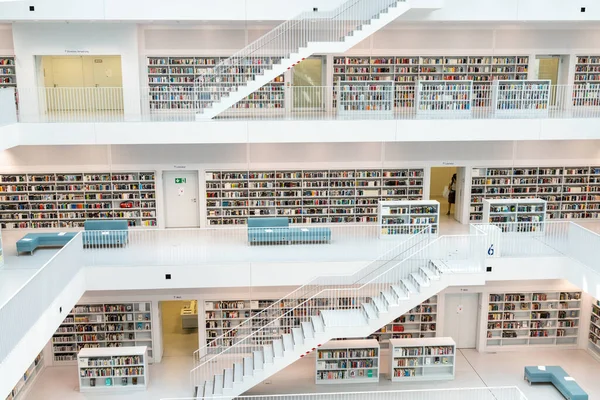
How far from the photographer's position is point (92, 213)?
16391 mm

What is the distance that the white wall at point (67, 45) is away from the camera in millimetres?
15703

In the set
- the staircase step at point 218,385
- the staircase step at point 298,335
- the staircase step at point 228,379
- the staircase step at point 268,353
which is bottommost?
the staircase step at point 218,385

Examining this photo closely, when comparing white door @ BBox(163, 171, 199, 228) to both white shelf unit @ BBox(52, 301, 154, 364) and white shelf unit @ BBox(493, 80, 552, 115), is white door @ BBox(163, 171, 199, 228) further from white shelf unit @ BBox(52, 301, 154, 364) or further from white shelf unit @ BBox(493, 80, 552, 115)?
white shelf unit @ BBox(493, 80, 552, 115)

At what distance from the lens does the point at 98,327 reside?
1588 cm

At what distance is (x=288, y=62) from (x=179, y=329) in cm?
816

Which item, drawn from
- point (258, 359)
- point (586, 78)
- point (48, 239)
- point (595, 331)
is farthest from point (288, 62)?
point (595, 331)

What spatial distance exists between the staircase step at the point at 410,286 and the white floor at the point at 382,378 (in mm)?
2991

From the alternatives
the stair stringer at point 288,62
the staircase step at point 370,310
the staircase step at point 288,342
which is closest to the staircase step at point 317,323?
the staircase step at point 288,342

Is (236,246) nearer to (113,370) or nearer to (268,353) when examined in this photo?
(268,353)

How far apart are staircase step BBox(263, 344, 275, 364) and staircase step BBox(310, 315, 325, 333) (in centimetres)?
109

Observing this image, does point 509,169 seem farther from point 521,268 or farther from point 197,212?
point 197,212

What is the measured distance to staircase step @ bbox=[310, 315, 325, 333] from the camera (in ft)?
42.1

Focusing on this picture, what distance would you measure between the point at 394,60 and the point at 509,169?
424 centimetres

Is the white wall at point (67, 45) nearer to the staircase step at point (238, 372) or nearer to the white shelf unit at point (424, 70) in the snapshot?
the white shelf unit at point (424, 70)
